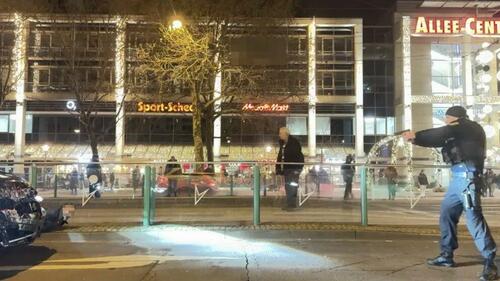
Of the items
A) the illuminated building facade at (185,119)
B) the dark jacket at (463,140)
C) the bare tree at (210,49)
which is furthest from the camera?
the illuminated building facade at (185,119)

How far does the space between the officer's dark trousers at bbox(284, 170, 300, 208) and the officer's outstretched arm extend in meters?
4.32

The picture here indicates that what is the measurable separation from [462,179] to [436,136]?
0.60m

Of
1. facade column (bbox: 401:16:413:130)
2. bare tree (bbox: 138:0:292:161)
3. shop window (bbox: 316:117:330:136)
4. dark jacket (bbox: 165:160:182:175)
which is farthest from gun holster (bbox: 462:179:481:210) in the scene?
shop window (bbox: 316:117:330:136)

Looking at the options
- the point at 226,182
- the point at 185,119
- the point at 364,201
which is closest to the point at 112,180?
the point at 226,182

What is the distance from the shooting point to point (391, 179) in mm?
12531

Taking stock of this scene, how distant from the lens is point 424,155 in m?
39.6

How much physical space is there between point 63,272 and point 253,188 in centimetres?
451

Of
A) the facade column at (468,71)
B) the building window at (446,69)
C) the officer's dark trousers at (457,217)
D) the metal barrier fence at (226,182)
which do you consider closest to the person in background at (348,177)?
the metal barrier fence at (226,182)

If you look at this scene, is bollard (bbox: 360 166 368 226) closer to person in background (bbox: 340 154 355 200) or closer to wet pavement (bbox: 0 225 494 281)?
person in background (bbox: 340 154 355 200)

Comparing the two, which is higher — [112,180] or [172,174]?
[172,174]

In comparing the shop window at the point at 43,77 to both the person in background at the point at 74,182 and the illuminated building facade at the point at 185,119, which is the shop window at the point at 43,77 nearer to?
the illuminated building facade at the point at 185,119

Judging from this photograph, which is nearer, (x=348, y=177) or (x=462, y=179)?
(x=462, y=179)

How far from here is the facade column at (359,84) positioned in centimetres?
4934

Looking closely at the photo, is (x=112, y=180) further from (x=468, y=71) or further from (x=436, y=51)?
(x=436, y=51)
